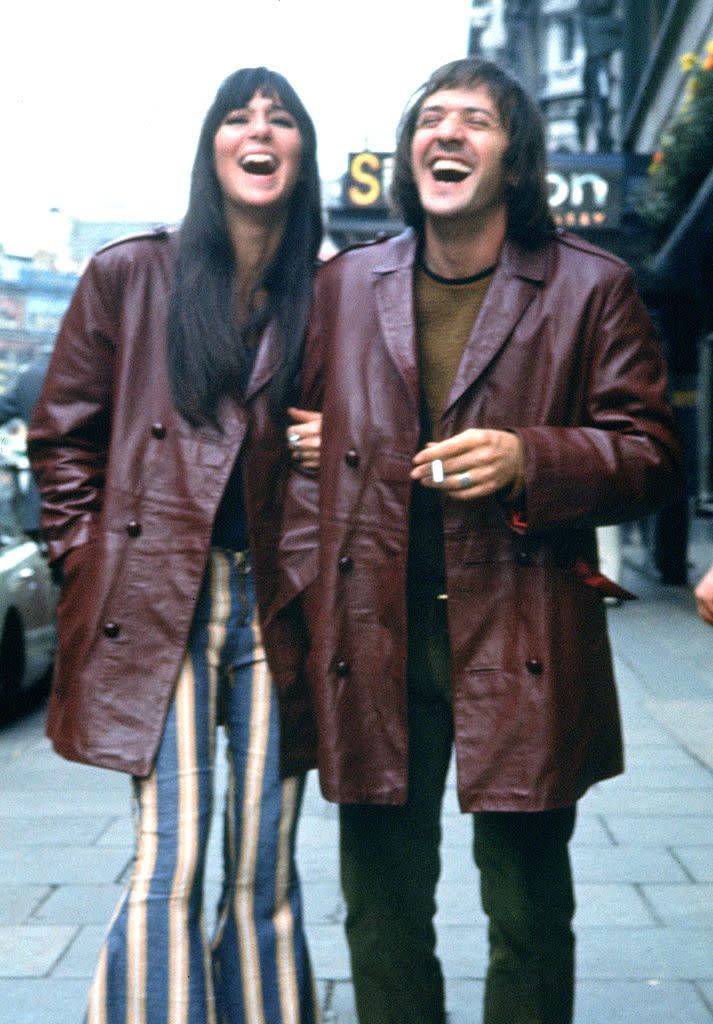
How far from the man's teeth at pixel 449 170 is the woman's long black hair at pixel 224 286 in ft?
1.10

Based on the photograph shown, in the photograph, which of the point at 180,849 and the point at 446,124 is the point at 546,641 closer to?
the point at 180,849

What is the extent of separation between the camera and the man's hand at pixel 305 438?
3.18m

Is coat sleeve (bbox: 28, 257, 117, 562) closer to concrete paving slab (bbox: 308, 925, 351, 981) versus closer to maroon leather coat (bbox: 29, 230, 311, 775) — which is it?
maroon leather coat (bbox: 29, 230, 311, 775)

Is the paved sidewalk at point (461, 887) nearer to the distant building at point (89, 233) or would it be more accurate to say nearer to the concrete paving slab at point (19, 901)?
the concrete paving slab at point (19, 901)

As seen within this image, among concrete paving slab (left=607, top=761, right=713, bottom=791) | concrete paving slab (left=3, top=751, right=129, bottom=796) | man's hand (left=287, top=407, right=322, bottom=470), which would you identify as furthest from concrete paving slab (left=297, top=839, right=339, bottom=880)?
man's hand (left=287, top=407, right=322, bottom=470)

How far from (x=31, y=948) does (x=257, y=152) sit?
2309 mm

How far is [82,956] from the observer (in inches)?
173

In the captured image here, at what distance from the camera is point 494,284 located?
121 inches

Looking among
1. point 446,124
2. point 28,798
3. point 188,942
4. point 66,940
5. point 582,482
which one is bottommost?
point 28,798

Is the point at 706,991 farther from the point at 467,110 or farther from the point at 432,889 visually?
the point at 467,110

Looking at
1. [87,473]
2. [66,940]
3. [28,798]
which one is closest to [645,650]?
[28,798]

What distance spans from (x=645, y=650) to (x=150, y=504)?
8015 mm

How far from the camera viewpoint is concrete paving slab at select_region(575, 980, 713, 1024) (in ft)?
12.7

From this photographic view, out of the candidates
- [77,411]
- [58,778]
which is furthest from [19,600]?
[77,411]
